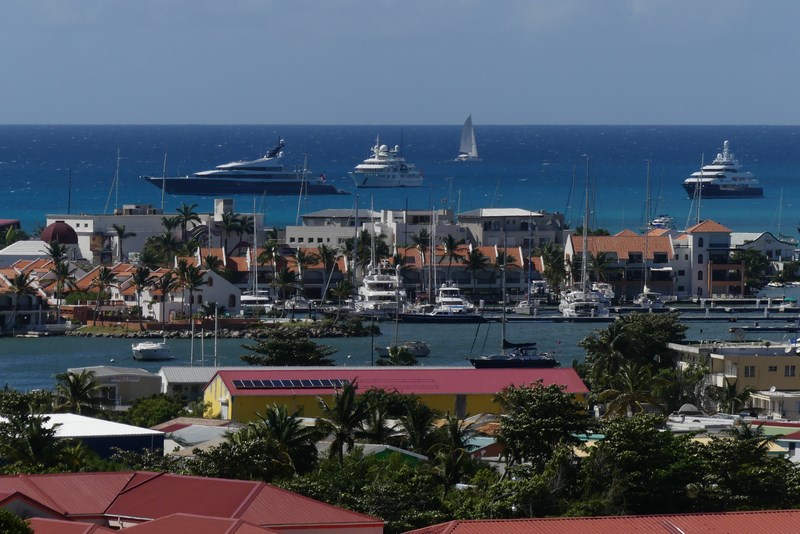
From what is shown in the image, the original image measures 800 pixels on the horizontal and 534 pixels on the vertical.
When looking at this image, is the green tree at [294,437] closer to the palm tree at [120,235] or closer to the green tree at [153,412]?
the green tree at [153,412]

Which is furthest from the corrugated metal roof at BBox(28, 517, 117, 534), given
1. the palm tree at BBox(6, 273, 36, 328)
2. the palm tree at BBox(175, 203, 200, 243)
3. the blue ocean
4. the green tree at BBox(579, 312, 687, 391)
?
the blue ocean

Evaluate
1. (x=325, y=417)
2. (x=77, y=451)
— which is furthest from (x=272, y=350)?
(x=77, y=451)

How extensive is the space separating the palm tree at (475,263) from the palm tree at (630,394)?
3257 cm

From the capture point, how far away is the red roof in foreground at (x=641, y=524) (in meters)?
20.3

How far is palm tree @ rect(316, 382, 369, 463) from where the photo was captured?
27469 millimetres

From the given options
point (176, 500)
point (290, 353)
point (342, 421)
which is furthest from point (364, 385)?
point (176, 500)

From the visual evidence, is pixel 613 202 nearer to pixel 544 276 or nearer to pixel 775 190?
pixel 775 190

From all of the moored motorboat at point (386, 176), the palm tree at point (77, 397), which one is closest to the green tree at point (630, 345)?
the palm tree at point (77, 397)

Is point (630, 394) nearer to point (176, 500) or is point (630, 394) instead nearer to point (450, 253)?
A: point (176, 500)

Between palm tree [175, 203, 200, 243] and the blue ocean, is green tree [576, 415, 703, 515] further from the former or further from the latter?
the blue ocean

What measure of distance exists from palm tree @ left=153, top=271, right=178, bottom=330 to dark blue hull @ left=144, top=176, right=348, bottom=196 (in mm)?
74306

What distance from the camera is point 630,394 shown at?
33906 mm

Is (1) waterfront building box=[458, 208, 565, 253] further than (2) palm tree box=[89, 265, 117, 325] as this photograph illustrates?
Yes

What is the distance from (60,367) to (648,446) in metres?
30.1
